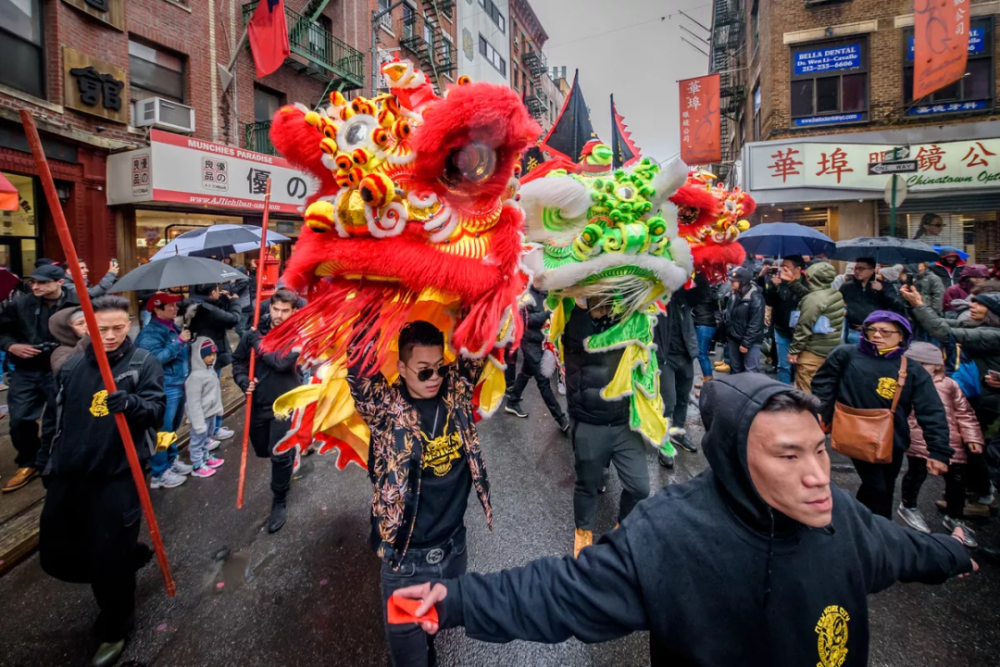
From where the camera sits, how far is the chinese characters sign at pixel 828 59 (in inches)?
518

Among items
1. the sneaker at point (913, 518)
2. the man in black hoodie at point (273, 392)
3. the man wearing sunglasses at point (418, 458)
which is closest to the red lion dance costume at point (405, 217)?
the man wearing sunglasses at point (418, 458)

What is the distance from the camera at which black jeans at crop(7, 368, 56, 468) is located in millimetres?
3980

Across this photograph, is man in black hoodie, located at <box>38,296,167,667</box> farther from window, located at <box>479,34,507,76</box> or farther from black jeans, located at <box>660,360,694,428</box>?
window, located at <box>479,34,507,76</box>

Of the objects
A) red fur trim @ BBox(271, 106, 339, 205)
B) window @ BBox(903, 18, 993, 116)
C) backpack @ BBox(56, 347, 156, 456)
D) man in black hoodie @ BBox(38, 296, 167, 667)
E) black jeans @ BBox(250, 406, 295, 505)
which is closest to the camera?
red fur trim @ BBox(271, 106, 339, 205)

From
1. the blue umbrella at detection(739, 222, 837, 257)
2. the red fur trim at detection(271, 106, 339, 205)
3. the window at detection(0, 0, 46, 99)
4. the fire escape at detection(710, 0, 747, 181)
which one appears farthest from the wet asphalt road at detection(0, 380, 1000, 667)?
the fire escape at detection(710, 0, 747, 181)

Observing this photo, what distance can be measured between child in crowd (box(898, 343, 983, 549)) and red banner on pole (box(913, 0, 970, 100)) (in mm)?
10881

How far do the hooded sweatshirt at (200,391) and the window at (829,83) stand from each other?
16039 mm

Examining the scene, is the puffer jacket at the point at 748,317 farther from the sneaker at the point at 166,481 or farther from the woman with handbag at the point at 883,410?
the sneaker at the point at 166,481

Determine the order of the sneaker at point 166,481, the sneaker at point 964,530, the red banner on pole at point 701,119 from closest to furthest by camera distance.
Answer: the sneaker at point 964,530, the sneaker at point 166,481, the red banner on pole at point 701,119

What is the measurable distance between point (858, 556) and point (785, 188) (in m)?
14.9

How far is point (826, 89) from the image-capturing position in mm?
13438

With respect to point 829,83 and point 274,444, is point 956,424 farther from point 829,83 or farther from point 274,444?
point 829,83

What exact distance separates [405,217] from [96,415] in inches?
85.0

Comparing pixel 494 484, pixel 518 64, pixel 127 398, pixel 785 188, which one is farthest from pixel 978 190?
pixel 518 64
